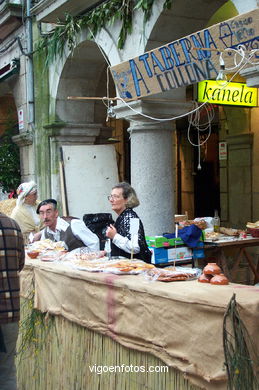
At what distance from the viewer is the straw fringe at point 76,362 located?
3.27m

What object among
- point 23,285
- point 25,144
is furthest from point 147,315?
point 25,144

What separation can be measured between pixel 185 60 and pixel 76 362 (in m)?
2.92

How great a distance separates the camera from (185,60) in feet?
16.6

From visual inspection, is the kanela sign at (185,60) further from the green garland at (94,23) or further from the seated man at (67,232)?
the seated man at (67,232)

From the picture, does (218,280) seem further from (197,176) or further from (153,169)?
(197,176)

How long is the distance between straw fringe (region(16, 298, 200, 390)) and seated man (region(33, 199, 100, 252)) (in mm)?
889

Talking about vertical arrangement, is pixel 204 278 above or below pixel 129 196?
below

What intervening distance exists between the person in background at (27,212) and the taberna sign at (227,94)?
104 inches

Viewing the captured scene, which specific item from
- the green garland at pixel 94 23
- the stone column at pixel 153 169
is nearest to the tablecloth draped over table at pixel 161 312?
the stone column at pixel 153 169

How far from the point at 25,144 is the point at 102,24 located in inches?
146

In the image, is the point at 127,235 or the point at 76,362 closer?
the point at 76,362

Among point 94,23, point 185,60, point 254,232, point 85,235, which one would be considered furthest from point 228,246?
point 94,23

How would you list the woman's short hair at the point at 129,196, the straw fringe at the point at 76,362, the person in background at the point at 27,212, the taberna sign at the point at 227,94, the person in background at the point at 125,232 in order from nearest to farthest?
the straw fringe at the point at 76,362 → the person in background at the point at 125,232 → the woman's short hair at the point at 129,196 → the person in background at the point at 27,212 → the taberna sign at the point at 227,94

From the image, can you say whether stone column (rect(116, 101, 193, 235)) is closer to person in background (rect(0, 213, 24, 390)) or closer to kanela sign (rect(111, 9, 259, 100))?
kanela sign (rect(111, 9, 259, 100))
